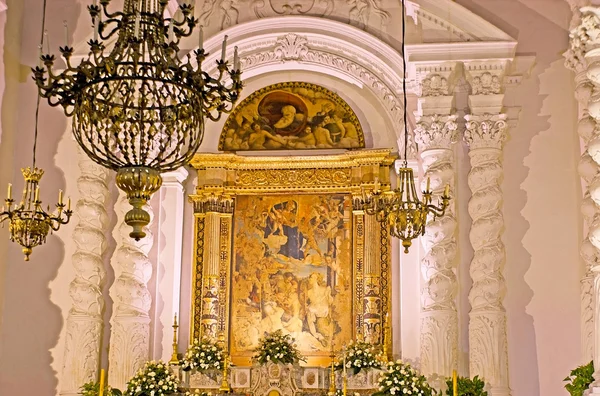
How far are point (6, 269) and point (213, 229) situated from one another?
291 cm

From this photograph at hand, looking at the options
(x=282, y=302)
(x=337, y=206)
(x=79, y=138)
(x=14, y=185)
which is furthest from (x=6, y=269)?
(x=79, y=138)

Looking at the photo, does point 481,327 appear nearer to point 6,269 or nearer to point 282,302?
point 282,302

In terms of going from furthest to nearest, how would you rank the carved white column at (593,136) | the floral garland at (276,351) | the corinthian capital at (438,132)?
the floral garland at (276,351) → the corinthian capital at (438,132) → the carved white column at (593,136)

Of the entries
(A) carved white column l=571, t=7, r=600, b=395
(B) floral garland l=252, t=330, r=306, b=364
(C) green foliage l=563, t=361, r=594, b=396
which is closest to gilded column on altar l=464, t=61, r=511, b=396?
(C) green foliage l=563, t=361, r=594, b=396

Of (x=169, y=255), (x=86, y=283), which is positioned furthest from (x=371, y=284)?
(x=86, y=283)

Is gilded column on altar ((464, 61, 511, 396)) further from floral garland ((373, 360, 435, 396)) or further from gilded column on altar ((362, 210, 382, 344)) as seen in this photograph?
gilded column on altar ((362, 210, 382, 344))

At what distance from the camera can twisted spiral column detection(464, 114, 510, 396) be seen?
10.5 metres

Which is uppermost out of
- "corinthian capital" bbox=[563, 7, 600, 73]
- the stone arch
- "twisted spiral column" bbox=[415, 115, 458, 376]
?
the stone arch

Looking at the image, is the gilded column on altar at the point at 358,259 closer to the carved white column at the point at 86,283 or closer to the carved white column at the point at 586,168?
the carved white column at the point at 586,168

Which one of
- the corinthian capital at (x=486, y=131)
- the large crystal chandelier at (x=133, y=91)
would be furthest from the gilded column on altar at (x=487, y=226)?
the large crystal chandelier at (x=133, y=91)

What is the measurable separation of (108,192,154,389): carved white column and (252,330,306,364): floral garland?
4.86 feet

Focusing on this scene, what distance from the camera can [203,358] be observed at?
11875 mm

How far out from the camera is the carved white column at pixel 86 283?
37.0ft

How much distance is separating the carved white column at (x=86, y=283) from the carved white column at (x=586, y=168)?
587cm
